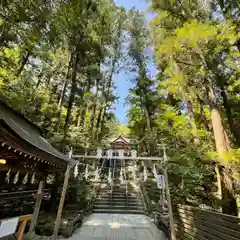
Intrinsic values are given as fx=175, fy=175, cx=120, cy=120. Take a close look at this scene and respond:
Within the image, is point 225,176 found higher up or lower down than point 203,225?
higher up

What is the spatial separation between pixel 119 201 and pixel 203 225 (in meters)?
6.75

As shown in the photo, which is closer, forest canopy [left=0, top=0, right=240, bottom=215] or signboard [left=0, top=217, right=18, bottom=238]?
signboard [left=0, top=217, right=18, bottom=238]

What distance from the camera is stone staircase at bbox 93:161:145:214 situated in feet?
30.9

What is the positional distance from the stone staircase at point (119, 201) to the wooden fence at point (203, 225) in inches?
161

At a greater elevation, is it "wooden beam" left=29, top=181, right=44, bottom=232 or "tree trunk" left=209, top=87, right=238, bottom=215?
"tree trunk" left=209, top=87, right=238, bottom=215

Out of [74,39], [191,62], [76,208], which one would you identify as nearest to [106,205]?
[76,208]

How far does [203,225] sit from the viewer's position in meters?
4.21

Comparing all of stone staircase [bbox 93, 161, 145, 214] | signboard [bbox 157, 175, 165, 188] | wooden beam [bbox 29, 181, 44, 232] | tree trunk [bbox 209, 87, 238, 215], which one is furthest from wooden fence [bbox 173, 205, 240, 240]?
wooden beam [bbox 29, 181, 44, 232]

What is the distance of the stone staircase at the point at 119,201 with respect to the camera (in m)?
9.42

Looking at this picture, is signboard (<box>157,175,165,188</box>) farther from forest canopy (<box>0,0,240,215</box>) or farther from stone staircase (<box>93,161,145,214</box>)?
stone staircase (<box>93,161,145,214</box>)

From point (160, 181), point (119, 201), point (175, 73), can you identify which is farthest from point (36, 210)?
point (175, 73)

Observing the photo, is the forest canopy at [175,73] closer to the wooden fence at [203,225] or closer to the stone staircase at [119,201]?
the wooden fence at [203,225]

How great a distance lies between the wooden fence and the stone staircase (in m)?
4.08

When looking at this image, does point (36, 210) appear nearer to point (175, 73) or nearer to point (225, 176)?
point (225, 176)
